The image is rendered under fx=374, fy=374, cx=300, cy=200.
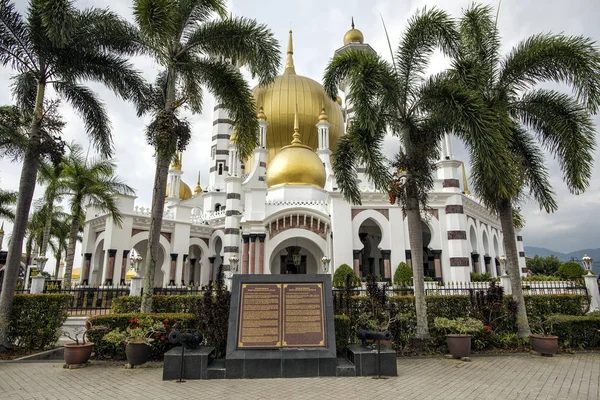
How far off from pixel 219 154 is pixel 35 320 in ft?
93.1

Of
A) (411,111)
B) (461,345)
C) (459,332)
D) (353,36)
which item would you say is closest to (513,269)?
(459,332)

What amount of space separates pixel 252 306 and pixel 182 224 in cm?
2205

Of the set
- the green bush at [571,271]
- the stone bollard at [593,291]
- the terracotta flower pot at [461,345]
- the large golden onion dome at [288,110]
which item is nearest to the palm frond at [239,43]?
the terracotta flower pot at [461,345]

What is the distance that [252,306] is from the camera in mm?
8359

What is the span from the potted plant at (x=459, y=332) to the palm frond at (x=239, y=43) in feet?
30.0

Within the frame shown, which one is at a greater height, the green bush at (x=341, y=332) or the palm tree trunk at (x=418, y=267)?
the palm tree trunk at (x=418, y=267)

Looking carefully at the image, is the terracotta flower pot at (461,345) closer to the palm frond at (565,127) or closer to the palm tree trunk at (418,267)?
the palm tree trunk at (418,267)

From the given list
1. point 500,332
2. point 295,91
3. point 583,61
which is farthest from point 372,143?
point 295,91

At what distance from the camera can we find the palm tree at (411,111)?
10430 mm

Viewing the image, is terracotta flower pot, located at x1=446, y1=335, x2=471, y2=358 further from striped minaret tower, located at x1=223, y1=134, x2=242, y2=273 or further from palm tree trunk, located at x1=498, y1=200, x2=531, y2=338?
striped minaret tower, located at x1=223, y1=134, x2=242, y2=273

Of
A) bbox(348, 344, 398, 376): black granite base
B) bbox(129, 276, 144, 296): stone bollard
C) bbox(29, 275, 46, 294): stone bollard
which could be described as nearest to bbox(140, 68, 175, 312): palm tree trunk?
bbox(129, 276, 144, 296): stone bollard

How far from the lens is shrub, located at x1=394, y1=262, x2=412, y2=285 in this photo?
1977 cm

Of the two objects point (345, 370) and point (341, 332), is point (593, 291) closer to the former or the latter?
point (341, 332)

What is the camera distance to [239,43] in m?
11.8
